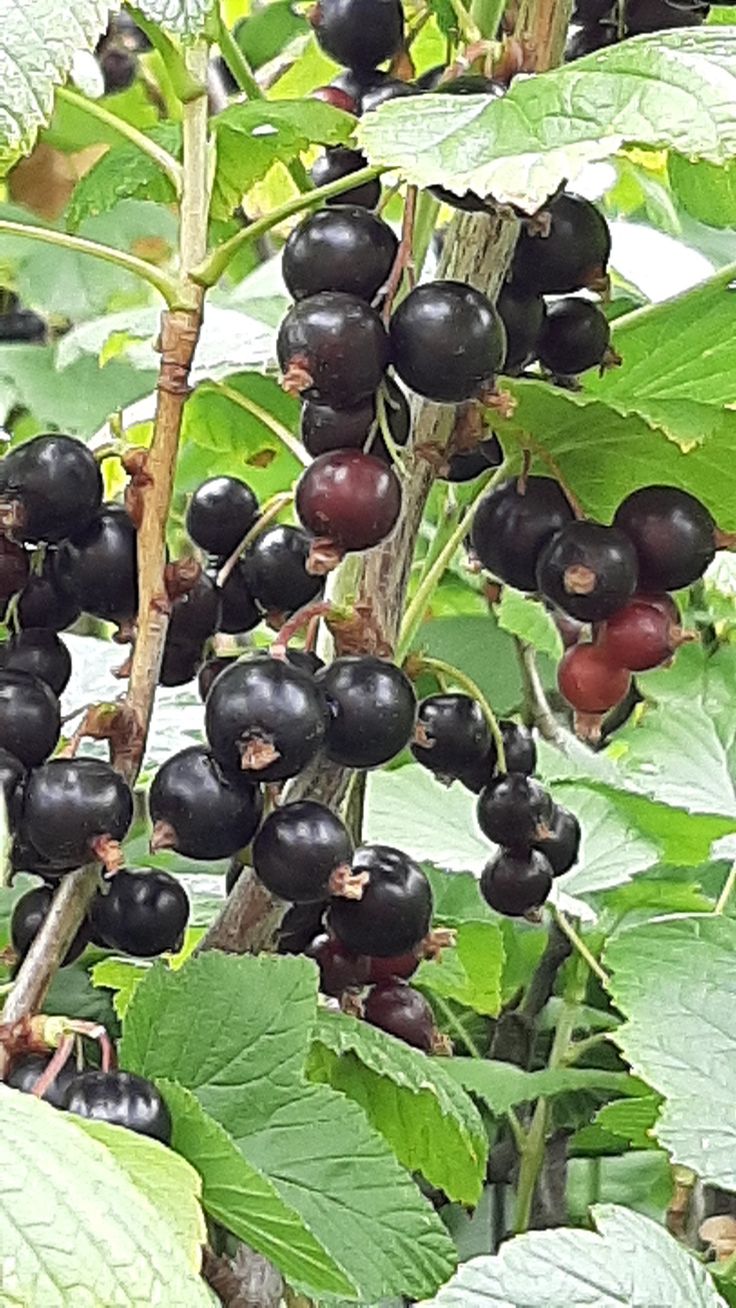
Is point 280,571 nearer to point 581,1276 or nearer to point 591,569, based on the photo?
point 591,569

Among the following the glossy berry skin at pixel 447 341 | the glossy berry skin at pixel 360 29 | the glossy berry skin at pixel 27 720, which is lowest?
the glossy berry skin at pixel 27 720

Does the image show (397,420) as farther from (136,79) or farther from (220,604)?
(136,79)

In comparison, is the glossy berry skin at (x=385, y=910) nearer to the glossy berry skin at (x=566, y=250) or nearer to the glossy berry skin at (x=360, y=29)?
the glossy berry skin at (x=566, y=250)

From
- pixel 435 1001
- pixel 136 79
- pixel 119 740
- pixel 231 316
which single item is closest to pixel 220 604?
pixel 119 740

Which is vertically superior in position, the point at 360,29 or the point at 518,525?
the point at 360,29

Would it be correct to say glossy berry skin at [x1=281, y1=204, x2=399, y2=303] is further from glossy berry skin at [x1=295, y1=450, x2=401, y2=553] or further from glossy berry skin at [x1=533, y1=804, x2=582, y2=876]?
glossy berry skin at [x1=533, y1=804, x2=582, y2=876]

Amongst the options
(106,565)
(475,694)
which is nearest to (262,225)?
(106,565)

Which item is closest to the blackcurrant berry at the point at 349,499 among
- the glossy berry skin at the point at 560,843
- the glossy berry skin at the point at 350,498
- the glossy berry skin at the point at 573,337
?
the glossy berry skin at the point at 350,498
